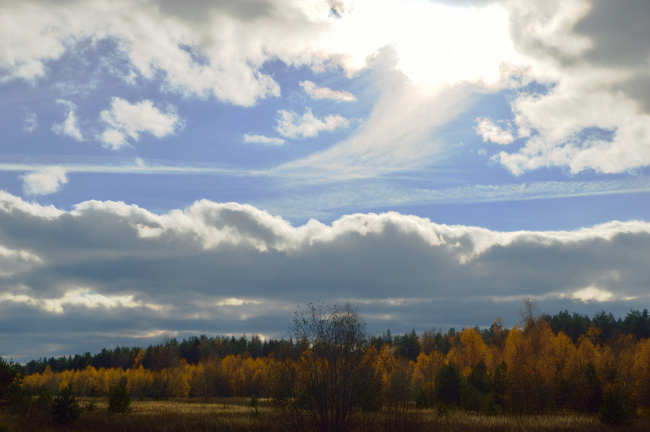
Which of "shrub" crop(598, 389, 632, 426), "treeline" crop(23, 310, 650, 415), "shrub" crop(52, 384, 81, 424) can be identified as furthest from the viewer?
"shrub" crop(598, 389, 632, 426)

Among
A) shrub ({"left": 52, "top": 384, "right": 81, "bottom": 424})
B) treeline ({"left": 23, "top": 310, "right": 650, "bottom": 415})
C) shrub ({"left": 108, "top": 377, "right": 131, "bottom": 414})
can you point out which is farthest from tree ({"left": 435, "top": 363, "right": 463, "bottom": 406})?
shrub ({"left": 52, "top": 384, "right": 81, "bottom": 424})

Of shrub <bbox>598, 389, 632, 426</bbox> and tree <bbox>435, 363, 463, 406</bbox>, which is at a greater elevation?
shrub <bbox>598, 389, 632, 426</bbox>

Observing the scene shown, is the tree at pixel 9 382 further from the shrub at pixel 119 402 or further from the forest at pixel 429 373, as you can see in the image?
the shrub at pixel 119 402

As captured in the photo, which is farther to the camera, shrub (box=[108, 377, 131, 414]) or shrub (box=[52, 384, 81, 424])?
shrub (box=[108, 377, 131, 414])

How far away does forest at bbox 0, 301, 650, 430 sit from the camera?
21922 millimetres

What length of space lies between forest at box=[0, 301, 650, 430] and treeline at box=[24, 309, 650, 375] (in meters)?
0.43

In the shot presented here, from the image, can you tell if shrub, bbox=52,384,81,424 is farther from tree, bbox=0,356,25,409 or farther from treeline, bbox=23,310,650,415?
treeline, bbox=23,310,650,415

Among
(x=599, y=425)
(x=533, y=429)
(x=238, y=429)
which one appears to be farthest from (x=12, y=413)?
(x=599, y=425)

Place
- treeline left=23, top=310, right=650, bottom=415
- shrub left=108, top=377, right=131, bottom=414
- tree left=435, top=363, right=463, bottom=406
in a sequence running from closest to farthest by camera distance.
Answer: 1. treeline left=23, top=310, right=650, bottom=415
2. shrub left=108, top=377, right=131, bottom=414
3. tree left=435, top=363, right=463, bottom=406

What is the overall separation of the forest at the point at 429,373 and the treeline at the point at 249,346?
0.43 m

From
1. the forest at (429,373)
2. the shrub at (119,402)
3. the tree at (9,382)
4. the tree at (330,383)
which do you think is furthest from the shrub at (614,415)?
the tree at (9,382)

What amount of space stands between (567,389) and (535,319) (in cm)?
1143

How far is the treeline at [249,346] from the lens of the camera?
4050 inches

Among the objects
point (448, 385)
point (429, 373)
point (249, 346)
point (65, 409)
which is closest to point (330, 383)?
point (65, 409)
